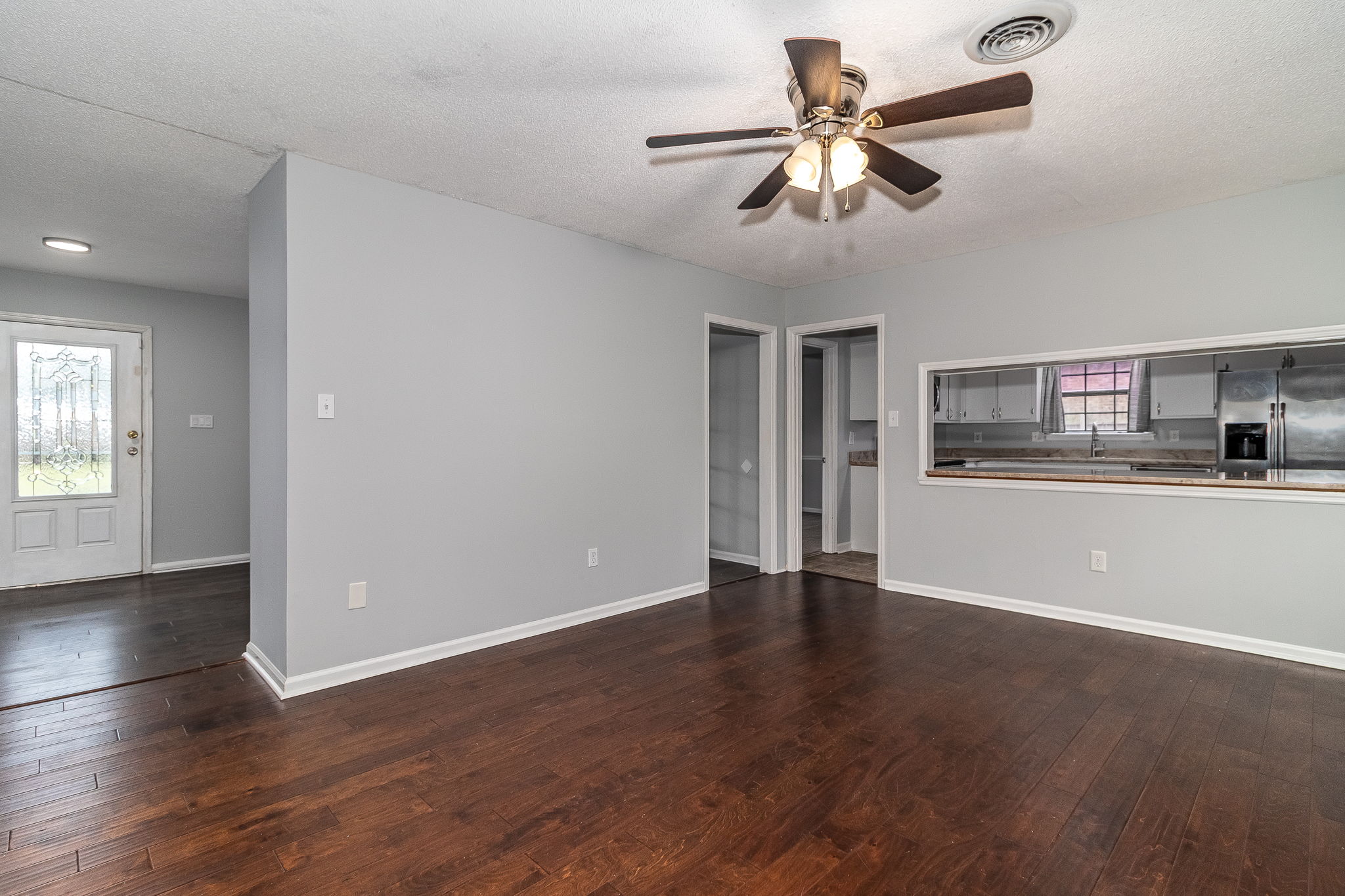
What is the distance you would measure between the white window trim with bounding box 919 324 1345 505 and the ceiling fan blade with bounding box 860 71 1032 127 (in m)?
2.47

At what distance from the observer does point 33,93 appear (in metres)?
2.33

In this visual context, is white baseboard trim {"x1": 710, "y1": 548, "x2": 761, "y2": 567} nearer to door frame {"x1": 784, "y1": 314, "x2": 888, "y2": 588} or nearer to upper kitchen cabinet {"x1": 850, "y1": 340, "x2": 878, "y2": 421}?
door frame {"x1": 784, "y1": 314, "x2": 888, "y2": 588}

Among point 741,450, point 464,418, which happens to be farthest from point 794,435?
point 464,418

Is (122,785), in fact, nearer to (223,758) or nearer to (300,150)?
(223,758)

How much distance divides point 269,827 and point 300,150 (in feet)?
8.69

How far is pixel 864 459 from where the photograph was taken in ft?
20.0

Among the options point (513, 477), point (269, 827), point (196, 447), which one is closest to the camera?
point (269, 827)

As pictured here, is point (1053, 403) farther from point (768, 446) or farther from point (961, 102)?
point (961, 102)

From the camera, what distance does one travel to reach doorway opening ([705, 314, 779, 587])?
17.3 feet

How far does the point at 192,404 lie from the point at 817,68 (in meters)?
5.87

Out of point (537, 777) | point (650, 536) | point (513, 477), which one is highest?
point (513, 477)

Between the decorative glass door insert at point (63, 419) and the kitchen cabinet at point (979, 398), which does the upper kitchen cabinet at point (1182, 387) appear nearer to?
the kitchen cabinet at point (979, 398)

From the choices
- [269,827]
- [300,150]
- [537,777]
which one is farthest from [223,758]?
[300,150]

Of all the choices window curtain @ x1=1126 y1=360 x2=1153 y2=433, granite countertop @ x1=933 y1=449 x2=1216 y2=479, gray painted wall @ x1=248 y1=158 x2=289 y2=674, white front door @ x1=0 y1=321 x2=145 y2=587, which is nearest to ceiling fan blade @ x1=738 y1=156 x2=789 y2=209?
gray painted wall @ x1=248 y1=158 x2=289 y2=674
